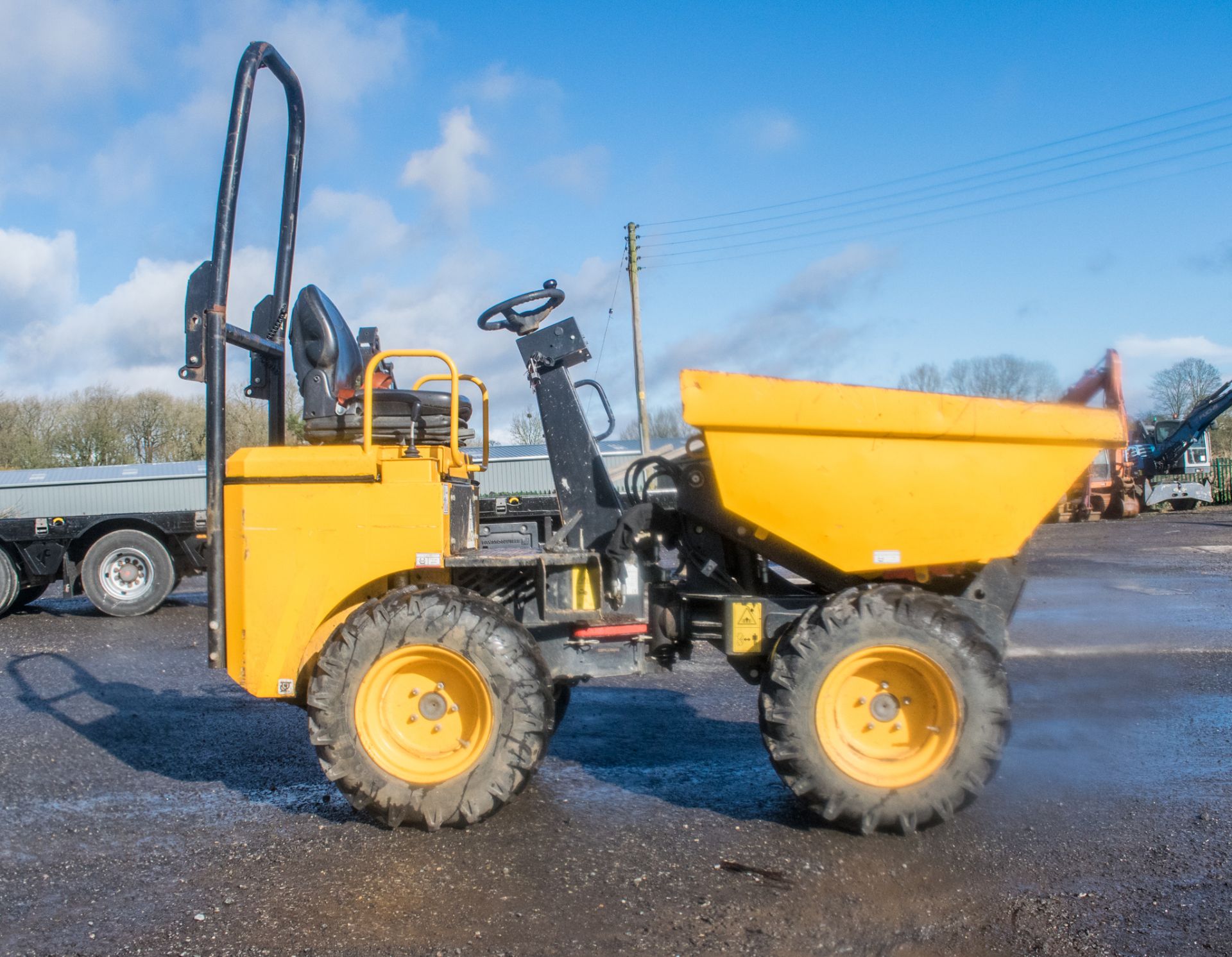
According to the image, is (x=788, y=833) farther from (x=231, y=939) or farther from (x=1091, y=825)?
(x=231, y=939)

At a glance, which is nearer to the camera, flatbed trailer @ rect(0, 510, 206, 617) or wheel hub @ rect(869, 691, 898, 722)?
wheel hub @ rect(869, 691, 898, 722)

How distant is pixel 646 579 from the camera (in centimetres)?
482

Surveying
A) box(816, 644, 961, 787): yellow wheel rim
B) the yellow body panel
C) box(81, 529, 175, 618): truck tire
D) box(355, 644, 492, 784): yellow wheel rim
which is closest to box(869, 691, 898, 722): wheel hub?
box(816, 644, 961, 787): yellow wheel rim

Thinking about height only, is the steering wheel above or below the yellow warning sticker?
above

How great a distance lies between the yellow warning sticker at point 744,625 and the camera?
4.54 meters

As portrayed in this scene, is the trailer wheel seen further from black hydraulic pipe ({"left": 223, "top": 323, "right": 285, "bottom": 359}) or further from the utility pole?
the utility pole

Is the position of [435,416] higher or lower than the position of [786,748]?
higher

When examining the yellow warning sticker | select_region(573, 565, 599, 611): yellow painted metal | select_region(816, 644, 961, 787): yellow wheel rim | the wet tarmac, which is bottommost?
the wet tarmac

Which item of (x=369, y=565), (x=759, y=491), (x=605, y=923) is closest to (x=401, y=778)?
(x=369, y=565)

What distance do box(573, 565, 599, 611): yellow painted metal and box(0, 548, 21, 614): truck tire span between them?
34.6 ft

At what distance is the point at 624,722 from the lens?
6.35 meters

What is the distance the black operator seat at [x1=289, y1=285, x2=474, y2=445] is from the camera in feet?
16.8

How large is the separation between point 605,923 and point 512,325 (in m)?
2.82

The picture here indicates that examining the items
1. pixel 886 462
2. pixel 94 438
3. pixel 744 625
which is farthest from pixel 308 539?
pixel 94 438
